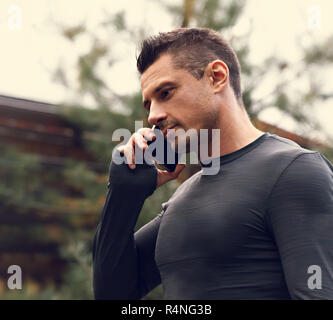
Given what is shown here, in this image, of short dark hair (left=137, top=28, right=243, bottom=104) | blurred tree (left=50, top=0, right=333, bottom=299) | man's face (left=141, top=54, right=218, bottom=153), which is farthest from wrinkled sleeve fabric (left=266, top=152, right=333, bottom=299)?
blurred tree (left=50, top=0, right=333, bottom=299)

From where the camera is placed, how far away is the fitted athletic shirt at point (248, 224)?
3.16 ft

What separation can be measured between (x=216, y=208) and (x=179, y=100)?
305 mm

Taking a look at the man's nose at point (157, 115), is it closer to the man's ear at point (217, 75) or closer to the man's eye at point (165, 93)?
the man's eye at point (165, 93)

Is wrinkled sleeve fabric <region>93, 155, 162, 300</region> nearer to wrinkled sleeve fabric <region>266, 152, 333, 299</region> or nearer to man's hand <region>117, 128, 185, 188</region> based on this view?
man's hand <region>117, 128, 185, 188</region>

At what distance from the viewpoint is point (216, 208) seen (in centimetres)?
109

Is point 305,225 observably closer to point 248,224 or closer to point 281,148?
point 248,224

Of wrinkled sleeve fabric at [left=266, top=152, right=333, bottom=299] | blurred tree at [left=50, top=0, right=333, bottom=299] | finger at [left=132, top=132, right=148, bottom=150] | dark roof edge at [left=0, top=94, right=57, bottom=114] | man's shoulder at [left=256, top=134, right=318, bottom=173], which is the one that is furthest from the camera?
dark roof edge at [left=0, top=94, right=57, bottom=114]

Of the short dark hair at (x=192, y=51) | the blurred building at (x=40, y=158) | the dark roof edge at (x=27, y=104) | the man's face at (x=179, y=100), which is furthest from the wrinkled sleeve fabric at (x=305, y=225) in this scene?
the dark roof edge at (x=27, y=104)

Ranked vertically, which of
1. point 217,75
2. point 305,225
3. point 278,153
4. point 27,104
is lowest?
point 305,225

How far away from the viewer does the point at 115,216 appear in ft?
4.18

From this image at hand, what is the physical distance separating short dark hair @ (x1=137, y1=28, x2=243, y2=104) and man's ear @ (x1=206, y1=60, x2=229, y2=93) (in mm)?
18

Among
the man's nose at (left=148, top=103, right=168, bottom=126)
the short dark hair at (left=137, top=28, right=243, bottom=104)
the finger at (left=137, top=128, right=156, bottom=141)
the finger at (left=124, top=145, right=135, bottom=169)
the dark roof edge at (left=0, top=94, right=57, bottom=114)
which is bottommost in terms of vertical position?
the finger at (left=124, top=145, right=135, bottom=169)

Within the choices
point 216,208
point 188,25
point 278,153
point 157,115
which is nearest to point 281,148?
point 278,153

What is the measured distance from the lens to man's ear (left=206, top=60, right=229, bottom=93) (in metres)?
1.30
